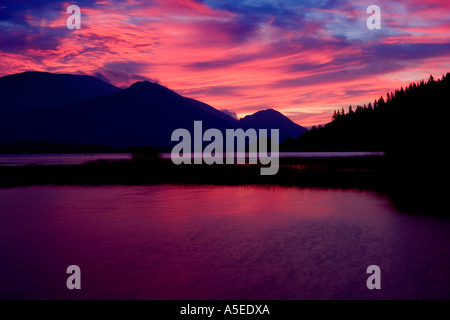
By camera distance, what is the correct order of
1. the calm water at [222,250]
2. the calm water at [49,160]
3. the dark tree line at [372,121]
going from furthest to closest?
the dark tree line at [372,121] < the calm water at [49,160] < the calm water at [222,250]

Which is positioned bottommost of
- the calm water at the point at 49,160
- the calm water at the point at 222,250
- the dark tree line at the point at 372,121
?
the calm water at the point at 222,250

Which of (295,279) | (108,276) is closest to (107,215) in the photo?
(108,276)

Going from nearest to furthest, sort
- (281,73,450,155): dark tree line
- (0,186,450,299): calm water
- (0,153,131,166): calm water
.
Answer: (0,186,450,299): calm water < (0,153,131,166): calm water < (281,73,450,155): dark tree line

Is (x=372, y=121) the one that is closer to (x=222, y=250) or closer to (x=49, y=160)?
(x=49, y=160)

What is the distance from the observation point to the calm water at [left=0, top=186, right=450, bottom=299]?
31.5ft

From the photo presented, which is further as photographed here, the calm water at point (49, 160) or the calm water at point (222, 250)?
the calm water at point (49, 160)

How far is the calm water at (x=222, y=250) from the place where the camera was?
31.5 ft

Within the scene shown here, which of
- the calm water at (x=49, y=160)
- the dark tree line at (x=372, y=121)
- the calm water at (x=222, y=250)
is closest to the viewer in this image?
the calm water at (x=222, y=250)

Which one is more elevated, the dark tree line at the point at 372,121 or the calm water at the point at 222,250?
the dark tree line at the point at 372,121

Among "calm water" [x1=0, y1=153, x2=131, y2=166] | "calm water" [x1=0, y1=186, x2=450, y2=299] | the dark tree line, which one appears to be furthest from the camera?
the dark tree line
